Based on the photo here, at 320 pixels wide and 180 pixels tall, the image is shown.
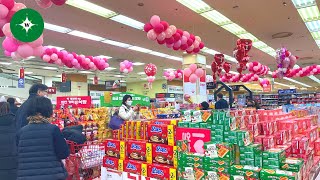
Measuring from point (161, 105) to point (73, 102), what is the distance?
4.77 metres

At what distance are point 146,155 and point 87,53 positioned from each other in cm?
1125

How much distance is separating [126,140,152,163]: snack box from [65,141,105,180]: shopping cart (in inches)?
28.7

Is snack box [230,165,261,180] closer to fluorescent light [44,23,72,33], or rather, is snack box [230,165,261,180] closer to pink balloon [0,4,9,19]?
pink balloon [0,4,9,19]

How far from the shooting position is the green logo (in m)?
4.13

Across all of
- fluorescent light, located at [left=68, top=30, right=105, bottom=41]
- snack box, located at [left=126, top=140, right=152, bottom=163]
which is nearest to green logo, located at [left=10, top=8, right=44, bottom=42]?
snack box, located at [left=126, top=140, right=152, bottom=163]

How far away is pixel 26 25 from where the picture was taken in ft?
13.6

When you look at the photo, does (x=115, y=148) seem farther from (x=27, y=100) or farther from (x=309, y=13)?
(x=309, y=13)

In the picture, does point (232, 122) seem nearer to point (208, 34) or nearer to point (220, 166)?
point (220, 166)

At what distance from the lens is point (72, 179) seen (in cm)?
322

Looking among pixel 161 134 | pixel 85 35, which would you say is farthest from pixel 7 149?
pixel 85 35

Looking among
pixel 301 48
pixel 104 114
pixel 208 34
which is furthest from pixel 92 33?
pixel 301 48

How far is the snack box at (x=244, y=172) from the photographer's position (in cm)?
199

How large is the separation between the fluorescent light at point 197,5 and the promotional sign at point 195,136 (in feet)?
17.0

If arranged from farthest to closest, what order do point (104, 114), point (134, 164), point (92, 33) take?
1. point (92, 33)
2. point (104, 114)
3. point (134, 164)
